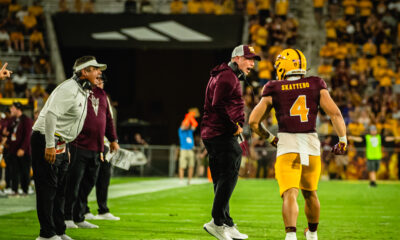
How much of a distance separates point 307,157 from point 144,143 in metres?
19.3

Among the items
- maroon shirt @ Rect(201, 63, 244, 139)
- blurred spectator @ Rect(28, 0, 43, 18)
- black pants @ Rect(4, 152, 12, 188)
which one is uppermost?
blurred spectator @ Rect(28, 0, 43, 18)

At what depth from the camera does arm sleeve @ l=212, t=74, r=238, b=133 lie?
7926 millimetres

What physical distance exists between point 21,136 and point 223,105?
848 centimetres

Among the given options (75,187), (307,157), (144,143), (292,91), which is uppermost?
(292,91)

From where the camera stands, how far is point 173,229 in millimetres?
9273

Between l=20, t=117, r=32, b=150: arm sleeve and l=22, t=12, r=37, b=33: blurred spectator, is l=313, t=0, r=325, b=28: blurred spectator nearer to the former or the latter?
l=22, t=12, r=37, b=33: blurred spectator

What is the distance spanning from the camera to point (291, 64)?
6.99 m

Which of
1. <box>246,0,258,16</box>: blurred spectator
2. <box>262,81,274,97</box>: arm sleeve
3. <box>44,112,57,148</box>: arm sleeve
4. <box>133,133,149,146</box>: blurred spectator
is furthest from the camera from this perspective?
<box>246,0,258,16</box>: blurred spectator

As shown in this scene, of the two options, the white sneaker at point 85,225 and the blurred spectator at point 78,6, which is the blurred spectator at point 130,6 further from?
the white sneaker at point 85,225

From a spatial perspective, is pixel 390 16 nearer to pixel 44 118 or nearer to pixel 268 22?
pixel 268 22

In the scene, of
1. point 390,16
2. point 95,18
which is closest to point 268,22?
point 390,16

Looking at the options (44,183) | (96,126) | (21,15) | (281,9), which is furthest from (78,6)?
(44,183)

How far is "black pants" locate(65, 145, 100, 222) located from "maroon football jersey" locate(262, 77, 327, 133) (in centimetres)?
296

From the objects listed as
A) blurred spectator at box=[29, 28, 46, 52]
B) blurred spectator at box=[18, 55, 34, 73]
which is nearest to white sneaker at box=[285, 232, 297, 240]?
blurred spectator at box=[18, 55, 34, 73]
